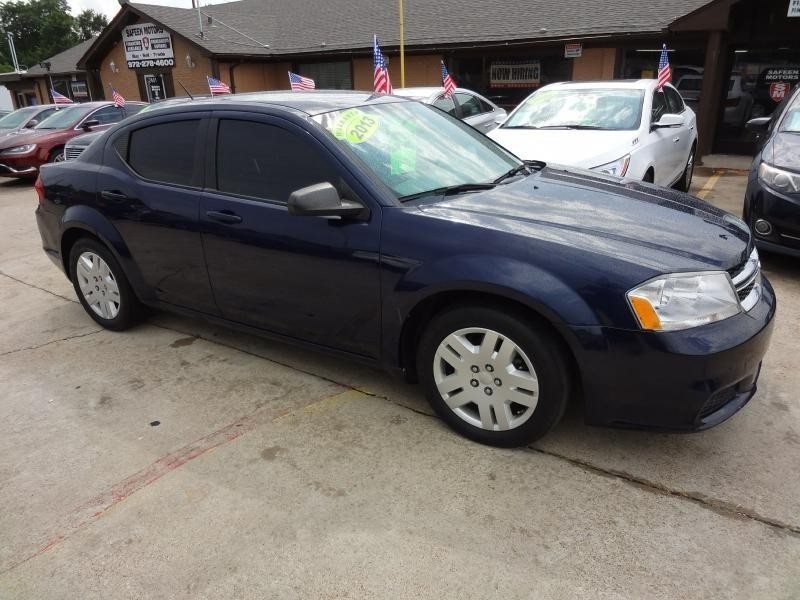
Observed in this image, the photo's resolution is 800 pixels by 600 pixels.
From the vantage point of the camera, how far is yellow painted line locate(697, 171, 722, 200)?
8621 mm

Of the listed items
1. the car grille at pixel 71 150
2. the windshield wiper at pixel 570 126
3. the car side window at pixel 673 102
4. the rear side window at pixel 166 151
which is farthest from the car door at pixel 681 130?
the car grille at pixel 71 150

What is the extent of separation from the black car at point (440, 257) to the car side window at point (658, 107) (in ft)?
12.3

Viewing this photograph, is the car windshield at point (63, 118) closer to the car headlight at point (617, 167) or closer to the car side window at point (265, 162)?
the car side window at point (265, 162)

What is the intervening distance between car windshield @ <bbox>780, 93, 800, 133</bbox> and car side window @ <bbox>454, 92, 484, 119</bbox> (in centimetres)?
480

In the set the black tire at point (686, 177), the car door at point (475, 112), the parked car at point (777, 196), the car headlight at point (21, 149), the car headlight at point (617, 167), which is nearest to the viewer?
the parked car at point (777, 196)

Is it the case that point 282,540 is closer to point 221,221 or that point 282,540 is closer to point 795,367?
point 221,221

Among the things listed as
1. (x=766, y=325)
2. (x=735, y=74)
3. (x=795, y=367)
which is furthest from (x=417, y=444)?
(x=735, y=74)

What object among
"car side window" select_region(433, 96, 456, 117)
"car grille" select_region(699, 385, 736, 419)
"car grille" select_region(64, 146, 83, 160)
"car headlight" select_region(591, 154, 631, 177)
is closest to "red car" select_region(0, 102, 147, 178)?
"car grille" select_region(64, 146, 83, 160)

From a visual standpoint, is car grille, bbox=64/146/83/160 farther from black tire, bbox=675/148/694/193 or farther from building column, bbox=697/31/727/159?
building column, bbox=697/31/727/159

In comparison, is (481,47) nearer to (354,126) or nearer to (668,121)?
(668,121)

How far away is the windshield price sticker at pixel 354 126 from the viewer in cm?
312

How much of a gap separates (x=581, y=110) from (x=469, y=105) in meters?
3.71

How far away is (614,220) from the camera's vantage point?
2.81m

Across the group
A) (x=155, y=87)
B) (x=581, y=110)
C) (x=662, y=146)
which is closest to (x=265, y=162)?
(x=581, y=110)
